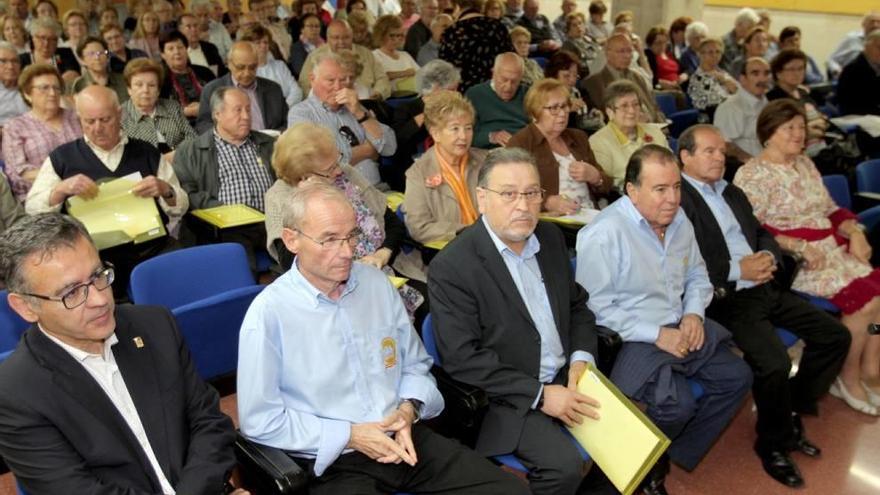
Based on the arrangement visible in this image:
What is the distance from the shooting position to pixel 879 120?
5.81 m

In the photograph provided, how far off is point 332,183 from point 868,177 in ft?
10.5

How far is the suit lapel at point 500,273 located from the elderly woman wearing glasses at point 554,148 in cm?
144

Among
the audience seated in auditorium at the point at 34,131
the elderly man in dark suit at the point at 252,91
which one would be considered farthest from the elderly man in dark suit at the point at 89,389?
the elderly man in dark suit at the point at 252,91

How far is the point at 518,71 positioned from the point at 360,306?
3117mm

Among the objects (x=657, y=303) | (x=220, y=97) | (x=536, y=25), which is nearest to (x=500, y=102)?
(x=220, y=97)

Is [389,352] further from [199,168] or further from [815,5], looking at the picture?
[815,5]

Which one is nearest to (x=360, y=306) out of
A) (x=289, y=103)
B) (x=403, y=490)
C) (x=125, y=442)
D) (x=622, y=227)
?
(x=403, y=490)

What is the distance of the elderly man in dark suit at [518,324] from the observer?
2264 millimetres

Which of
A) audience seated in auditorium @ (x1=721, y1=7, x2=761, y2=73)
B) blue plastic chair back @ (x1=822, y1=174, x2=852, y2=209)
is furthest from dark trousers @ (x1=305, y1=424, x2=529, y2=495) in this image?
audience seated in auditorium @ (x1=721, y1=7, x2=761, y2=73)

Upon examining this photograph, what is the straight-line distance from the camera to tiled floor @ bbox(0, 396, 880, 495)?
2776 millimetres

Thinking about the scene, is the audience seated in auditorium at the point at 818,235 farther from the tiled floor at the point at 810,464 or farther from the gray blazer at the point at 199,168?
the gray blazer at the point at 199,168

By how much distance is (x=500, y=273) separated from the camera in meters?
2.39

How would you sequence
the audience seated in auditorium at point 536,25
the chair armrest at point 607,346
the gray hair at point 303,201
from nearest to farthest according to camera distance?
1. the gray hair at point 303,201
2. the chair armrest at point 607,346
3. the audience seated in auditorium at point 536,25

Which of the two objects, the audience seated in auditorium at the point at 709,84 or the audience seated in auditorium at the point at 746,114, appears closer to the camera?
the audience seated in auditorium at the point at 746,114
